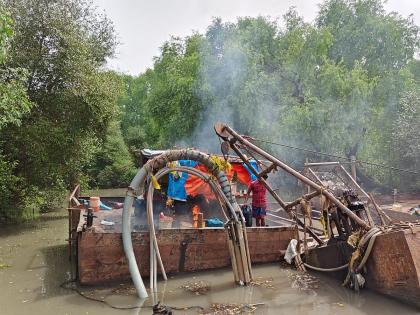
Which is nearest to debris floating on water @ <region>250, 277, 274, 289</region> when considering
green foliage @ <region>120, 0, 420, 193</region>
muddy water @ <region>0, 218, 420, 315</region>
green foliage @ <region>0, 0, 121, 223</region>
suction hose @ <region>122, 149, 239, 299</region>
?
muddy water @ <region>0, 218, 420, 315</region>

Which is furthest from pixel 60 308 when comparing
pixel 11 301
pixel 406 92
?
pixel 406 92

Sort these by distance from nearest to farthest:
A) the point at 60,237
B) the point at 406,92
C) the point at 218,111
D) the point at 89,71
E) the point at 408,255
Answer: the point at 408,255 → the point at 60,237 → the point at 89,71 → the point at 406,92 → the point at 218,111

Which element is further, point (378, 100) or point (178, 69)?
point (178, 69)

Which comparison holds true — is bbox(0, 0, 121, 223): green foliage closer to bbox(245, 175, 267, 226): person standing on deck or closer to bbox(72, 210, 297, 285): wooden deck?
bbox(72, 210, 297, 285): wooden deck

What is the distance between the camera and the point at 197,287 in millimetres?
8398

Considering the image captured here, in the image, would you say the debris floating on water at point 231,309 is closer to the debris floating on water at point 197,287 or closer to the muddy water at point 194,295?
the muddy water at point 194,295

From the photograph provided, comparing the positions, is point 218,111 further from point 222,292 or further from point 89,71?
point 222,292

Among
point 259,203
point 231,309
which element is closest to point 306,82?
point 259,203

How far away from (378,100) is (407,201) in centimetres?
633

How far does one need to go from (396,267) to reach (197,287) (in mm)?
3936

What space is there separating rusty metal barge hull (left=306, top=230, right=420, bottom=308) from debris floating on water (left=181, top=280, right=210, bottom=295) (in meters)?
3.26

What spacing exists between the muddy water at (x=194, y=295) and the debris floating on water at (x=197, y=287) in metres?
0.07

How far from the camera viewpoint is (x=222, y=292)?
8.17 m

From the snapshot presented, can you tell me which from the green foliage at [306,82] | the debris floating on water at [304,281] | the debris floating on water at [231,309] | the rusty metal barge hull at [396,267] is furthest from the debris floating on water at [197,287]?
the green foliage at [306,82]
